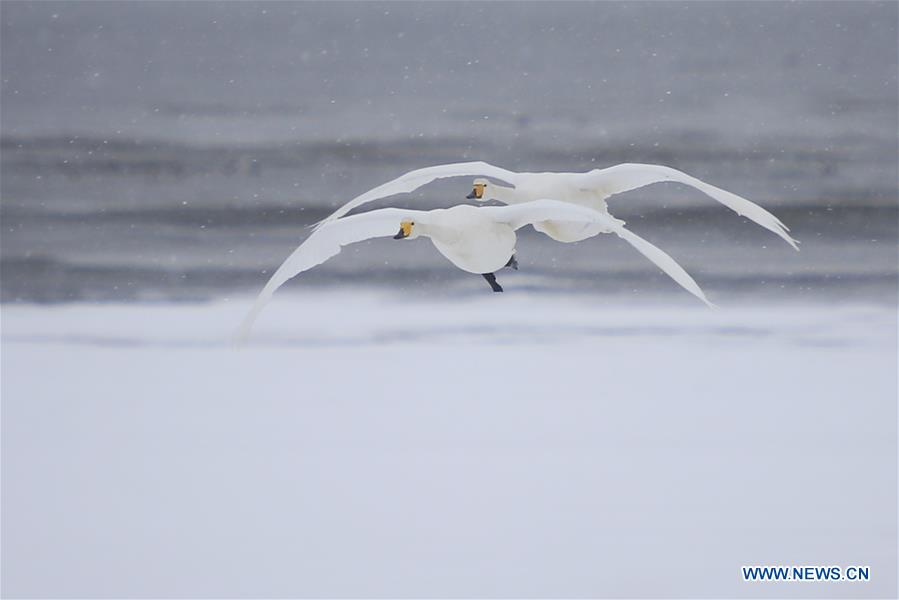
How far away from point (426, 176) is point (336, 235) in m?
0.58

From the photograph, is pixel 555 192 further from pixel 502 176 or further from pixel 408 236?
pixel 408 236

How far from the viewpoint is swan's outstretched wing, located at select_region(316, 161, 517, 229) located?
13.5ft

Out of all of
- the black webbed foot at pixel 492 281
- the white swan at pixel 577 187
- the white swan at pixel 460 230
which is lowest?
the black webbed foot at pixel 492 281

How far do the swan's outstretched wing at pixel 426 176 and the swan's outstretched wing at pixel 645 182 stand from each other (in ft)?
0.88

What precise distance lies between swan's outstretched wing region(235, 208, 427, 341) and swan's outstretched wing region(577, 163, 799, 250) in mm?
705

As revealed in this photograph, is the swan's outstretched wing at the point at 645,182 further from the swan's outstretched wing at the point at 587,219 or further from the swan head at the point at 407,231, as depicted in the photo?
the swan head at the point at 407,231

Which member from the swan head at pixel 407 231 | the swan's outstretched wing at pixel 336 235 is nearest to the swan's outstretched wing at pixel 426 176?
the swan's outstretched wing at pixel 336 235

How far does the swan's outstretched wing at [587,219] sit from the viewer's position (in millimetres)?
3189

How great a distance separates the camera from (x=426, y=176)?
4258mm

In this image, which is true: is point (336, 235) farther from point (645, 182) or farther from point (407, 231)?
point (645, 182)

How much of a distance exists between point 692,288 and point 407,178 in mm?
1437

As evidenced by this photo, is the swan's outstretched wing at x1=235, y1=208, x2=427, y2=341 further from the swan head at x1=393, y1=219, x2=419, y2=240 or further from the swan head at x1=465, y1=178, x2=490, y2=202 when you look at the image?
the swan head at x1=465, y1=178, x2=490, y2=202

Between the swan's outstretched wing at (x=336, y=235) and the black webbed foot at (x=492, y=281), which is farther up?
the swan's outstretched wing at (x=336, y=235)

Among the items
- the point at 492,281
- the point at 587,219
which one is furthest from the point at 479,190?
the point at 587,219
